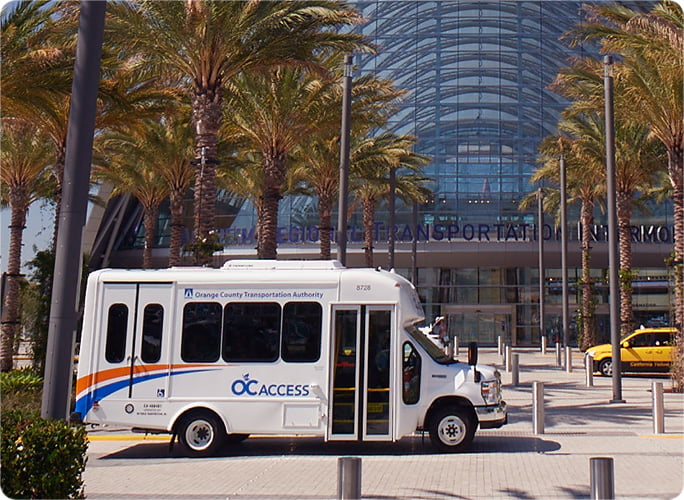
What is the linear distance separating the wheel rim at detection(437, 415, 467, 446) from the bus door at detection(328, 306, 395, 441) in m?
0.87

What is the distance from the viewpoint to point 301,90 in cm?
2244

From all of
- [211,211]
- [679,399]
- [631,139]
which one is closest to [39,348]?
[211,211]

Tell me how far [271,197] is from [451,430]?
40.8 feet

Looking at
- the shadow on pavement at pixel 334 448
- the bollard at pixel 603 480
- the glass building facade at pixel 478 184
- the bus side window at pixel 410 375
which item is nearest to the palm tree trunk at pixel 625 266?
the glass building facade at pixel 478 184

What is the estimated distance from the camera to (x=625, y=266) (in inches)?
1280

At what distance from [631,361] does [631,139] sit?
1090 cm

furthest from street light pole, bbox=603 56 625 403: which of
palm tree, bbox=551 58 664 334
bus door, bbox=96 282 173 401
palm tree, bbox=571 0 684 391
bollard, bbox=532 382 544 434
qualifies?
bus door, bbox=96 282 173 401

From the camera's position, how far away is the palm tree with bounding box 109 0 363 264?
17.2 m

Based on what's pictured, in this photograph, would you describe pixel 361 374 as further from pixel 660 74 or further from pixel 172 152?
pixel 172 152

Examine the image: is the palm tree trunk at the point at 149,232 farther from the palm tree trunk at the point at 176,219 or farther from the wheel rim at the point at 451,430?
the wheel rim at the point at 451,430

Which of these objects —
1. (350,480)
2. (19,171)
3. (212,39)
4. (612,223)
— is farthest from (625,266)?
(350,480)

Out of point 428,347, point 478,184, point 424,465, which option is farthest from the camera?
point 478,184

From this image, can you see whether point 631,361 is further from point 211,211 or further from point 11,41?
point 11,41

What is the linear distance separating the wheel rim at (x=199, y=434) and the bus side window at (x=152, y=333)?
1231 mm
